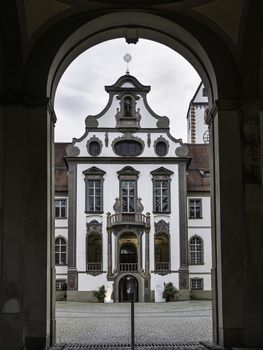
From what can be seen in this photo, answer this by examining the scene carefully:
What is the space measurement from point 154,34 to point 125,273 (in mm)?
24046

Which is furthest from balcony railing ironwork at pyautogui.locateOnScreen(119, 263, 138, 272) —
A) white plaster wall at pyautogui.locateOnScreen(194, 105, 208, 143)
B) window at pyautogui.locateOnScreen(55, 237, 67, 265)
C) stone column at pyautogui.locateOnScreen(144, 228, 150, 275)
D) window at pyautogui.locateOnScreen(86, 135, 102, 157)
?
white plaster wall at pyautogui.locateOnScreen(194, 105, 208, 143)

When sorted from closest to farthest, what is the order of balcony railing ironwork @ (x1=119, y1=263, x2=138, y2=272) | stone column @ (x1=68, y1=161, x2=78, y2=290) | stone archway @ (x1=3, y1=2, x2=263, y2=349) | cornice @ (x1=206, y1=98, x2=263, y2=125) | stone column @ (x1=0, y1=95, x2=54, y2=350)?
stone column @ (x1=0, y1=95, x2=54, y2=350) → stone archway @ (x1=3, y1=2, x2=263, y2=349) → cornice @ (x1=206, y1=98, x2=263, y2=125) → balcony railing ironwork @ (x1=119, y1=263, x2=138, y2=272) → stone column @ (x1=68, y1=161, x2=78, y2=290)

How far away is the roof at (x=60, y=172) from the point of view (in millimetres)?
35312

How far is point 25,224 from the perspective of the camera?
885cm

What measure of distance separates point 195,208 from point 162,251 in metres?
3.27

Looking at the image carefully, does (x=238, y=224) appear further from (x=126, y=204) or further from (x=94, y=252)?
(x=94, y=252)

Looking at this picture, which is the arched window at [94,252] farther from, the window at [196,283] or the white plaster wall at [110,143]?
the window at [196,283]

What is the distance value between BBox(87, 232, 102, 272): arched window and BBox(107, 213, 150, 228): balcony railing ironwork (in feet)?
3.67

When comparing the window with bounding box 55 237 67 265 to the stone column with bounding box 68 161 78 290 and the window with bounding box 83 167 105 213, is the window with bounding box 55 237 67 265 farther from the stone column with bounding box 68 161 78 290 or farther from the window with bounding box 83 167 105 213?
the window with bounding box 83 167 105 213

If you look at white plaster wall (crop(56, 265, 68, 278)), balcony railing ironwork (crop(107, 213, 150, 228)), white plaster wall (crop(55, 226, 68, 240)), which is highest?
balcony railing ironwork (crop(107, 213, 150, 228))

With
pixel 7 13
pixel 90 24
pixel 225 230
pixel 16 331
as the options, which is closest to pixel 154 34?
pixel 90 24

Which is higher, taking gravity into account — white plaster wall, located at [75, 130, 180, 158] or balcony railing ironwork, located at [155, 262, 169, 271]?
white plaster wall, located at [75, 130, 180, 158]

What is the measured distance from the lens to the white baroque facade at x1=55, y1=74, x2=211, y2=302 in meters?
33.3

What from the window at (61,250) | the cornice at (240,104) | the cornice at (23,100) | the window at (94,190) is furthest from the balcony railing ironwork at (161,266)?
the cornice at (23,100)
